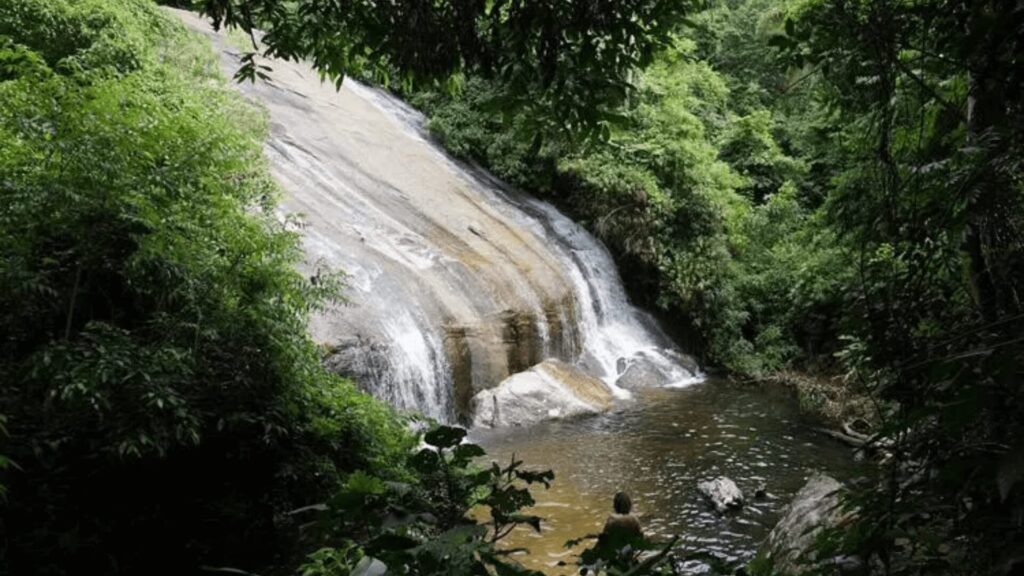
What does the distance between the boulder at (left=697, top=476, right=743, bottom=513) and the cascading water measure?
382 cm

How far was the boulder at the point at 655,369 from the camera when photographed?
1210 centimetres

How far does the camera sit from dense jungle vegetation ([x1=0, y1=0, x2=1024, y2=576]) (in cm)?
158

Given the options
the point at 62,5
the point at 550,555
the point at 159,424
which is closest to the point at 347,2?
the point at 159,424

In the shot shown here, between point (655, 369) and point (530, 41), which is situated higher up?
point (530, 41)

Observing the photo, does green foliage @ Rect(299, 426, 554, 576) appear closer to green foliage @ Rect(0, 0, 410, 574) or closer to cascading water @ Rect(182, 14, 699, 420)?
green foliage @ Rect(0, 0, 410, 574)

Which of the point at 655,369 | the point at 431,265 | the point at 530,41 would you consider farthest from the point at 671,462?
the point at 530,41

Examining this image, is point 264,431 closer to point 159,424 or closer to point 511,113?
point 159,424

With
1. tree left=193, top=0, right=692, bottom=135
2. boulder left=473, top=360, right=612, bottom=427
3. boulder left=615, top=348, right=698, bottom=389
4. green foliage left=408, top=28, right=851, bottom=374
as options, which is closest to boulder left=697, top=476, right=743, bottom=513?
boulder left=473, top=360, right=612, bottom=427

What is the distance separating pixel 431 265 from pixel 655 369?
4904 millimetres

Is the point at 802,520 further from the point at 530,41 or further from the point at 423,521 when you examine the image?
the point at 423,521

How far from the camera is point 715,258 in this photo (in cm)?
1477

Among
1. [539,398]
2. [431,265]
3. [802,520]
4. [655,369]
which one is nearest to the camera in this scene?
[802,520]

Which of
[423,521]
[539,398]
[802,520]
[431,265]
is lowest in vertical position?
[539,398]

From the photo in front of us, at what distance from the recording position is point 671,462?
27.6 ft
